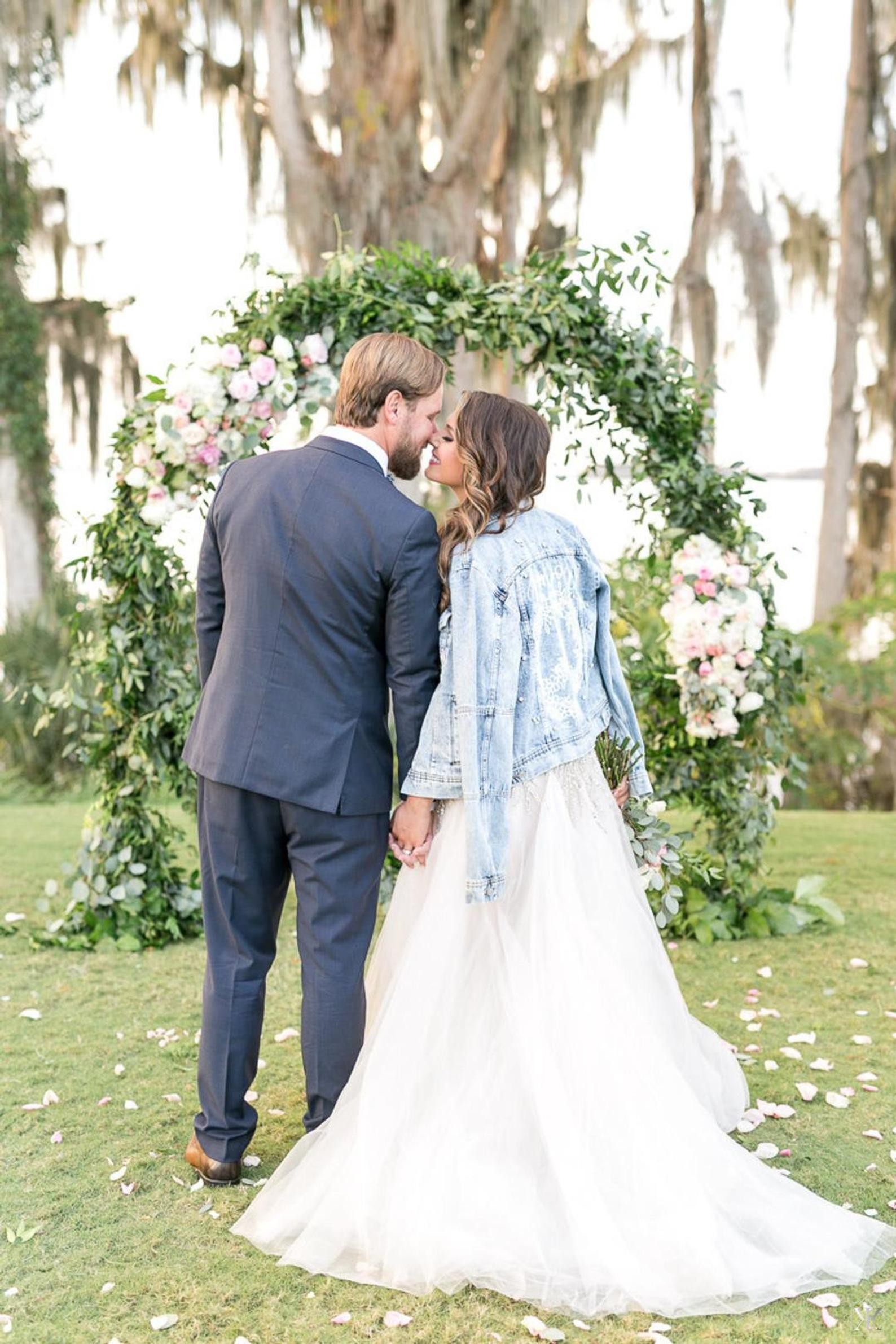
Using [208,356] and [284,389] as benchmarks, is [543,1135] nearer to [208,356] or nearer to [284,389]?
[284,389]

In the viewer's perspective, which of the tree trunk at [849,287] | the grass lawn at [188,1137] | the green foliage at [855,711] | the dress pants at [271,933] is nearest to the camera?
the grass lawn at [188,1137]

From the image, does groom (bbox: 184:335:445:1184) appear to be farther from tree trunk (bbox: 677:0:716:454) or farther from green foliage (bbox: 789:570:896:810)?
tree trunk (bbox: 677:0:716:454)

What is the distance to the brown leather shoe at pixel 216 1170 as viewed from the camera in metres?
2.73

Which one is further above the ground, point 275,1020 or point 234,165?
point 234,165

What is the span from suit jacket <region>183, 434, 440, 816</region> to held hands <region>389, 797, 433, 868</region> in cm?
7

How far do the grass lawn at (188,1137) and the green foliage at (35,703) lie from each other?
323 centimetres

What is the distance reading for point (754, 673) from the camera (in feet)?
14.4

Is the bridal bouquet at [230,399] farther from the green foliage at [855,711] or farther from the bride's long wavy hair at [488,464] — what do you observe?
the green foliage at [855,711]

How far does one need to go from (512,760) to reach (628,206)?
379 inches

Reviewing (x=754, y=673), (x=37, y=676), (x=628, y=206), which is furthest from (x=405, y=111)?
(x=754, y=673)

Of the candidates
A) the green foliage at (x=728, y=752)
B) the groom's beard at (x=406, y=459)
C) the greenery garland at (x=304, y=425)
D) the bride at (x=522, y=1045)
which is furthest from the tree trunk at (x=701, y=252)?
the bride at (x=522, y=1045)

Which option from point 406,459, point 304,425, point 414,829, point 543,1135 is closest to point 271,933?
point 414,829

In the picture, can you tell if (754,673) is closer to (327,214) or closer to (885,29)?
(327,214)

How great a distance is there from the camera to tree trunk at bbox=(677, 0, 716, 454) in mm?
10523
